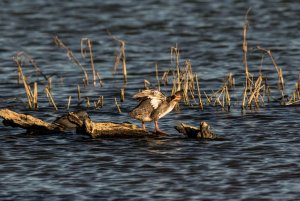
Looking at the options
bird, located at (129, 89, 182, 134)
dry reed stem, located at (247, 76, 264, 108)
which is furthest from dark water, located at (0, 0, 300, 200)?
bird, located at (129, 89, 182, 134)

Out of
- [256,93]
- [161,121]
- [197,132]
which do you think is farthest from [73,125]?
[256,93]

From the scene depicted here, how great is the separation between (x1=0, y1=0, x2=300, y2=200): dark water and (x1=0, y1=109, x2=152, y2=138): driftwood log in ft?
0.59

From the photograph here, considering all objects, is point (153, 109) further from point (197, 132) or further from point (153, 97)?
point (197, 132)

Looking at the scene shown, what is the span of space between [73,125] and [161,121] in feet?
6.09

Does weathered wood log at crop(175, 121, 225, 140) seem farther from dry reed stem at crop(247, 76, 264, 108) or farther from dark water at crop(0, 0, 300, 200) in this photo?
dry reed stem at crop(247, 76, 264, 108)

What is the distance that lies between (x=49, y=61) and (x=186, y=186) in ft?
41.2

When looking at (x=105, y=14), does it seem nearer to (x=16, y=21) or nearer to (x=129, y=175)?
(x=16, y=21)

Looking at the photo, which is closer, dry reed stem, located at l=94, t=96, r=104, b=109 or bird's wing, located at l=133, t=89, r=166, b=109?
bird's wing, located at l=133, t=89, r=166, b=109

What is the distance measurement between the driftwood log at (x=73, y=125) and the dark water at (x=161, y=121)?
179 mm

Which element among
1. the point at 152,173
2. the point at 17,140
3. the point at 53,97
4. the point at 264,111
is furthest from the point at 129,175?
the point at 53,97

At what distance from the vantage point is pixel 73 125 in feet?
53.4

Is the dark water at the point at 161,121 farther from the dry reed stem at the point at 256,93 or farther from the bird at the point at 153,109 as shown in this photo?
the bird at the point at 153,109

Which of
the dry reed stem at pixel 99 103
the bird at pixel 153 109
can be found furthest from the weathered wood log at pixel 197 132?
the dry reed stem at pixel 99 103

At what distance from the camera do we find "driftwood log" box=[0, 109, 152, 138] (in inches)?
614
